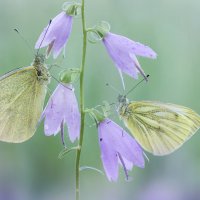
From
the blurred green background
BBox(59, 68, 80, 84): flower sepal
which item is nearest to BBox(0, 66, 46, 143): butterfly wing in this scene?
BBox(59, 68, 80, 84): flower sepal

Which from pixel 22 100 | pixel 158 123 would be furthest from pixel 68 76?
pixel 158 123

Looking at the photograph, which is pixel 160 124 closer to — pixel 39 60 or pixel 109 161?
pixel 109 161

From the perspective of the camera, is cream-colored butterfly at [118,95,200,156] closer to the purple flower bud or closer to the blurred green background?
the purple flower bud

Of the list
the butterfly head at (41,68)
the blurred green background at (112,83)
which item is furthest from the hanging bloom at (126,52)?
the blurred green background at (112,83)

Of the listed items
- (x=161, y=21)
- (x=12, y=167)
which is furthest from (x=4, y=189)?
(x=161, y=21)

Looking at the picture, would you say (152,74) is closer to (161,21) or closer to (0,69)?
(161,21)

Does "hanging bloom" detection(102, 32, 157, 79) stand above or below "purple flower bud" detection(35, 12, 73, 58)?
below
